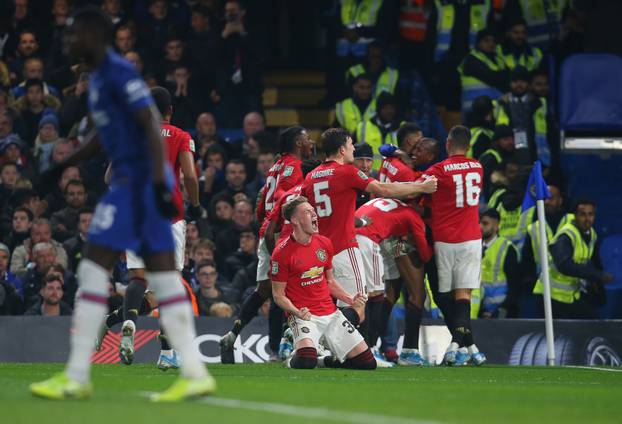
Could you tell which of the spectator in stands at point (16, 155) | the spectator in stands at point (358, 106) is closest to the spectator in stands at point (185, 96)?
the spectator in stands at point (358, 106)

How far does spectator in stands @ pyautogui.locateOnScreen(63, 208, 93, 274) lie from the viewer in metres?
16.9

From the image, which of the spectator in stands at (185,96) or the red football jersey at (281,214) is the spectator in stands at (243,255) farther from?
the red football jersey at (281,214)

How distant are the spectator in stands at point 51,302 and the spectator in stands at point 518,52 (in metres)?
7.47

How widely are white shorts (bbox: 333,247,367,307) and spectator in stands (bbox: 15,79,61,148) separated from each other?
24.1ft

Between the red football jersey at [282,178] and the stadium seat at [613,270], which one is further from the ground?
the red football jersey at [282,178]

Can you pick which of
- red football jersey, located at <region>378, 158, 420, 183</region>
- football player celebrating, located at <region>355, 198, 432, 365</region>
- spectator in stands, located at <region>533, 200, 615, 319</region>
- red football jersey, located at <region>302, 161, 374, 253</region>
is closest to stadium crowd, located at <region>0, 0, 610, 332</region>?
spectator in stands, located at <region>533, 200, 615, 319</region>

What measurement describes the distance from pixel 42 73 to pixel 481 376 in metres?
9.82

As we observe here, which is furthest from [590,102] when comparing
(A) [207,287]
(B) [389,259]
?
(B) [389,259]

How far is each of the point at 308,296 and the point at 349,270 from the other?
2.46ft

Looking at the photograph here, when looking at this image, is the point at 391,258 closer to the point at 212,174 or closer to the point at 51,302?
the point at 51,302

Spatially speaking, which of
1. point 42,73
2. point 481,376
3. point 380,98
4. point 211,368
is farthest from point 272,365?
point 42,73

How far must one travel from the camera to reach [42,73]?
63.7 feet

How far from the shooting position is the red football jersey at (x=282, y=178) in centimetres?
1316

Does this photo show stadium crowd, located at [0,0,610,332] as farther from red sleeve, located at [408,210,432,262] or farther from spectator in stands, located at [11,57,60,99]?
red sleeve, located at [408,210,432,262]
